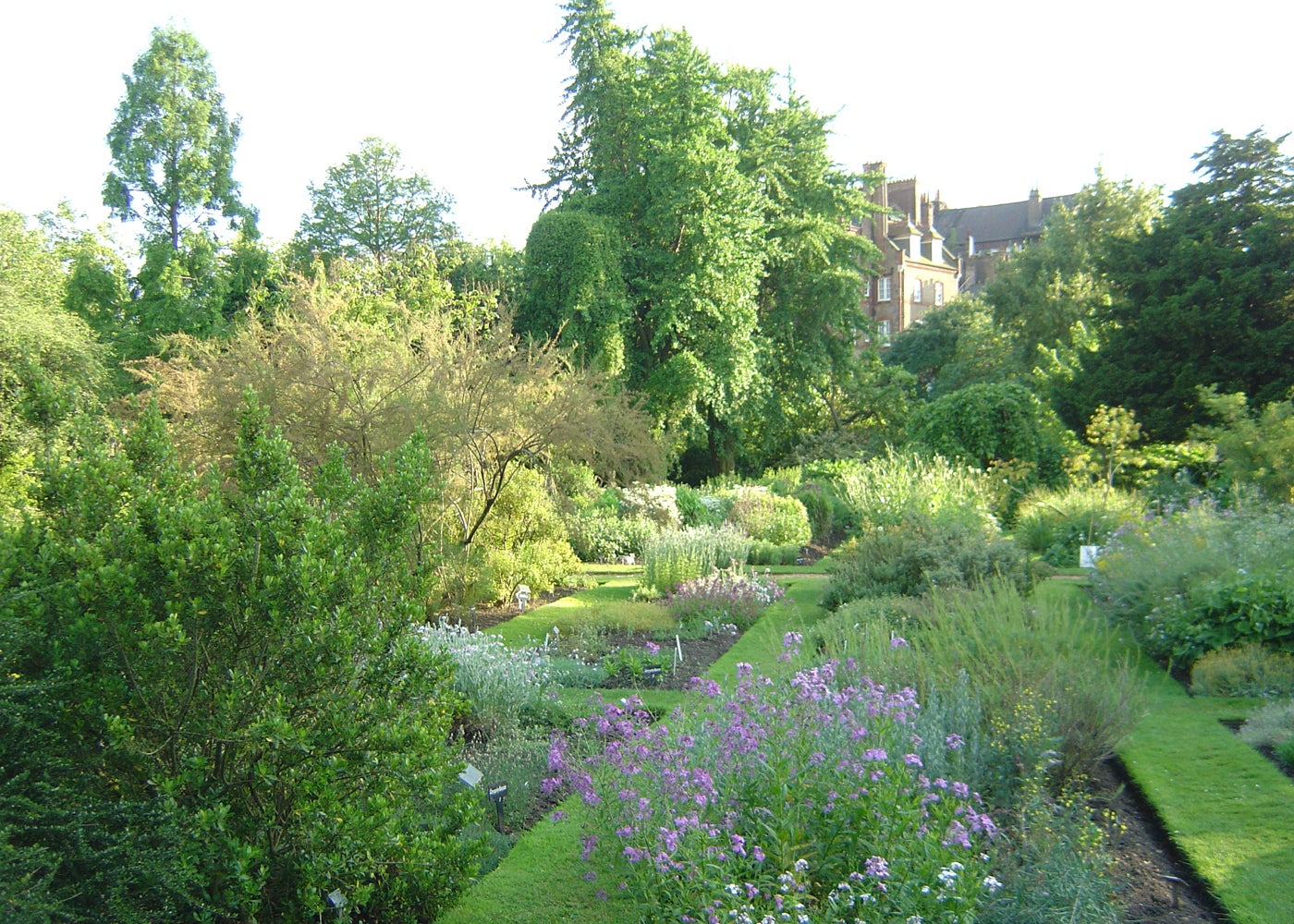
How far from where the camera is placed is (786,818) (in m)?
3.18

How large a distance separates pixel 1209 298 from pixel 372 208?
82.3ft

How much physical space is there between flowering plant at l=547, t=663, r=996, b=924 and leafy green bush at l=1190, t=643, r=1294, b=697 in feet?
11.0

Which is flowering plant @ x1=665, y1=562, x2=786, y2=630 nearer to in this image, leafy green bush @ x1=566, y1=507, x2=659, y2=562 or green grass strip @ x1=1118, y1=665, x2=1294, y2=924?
green grass strip @ x1=1118, y1=665, x2=1294, y2=924

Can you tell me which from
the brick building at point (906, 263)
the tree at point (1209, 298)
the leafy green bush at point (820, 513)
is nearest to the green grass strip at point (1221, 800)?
the leafy green bush at point (820, 513)

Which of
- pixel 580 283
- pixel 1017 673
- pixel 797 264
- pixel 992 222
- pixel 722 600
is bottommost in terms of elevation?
pixel 722 600

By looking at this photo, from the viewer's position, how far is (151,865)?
281 cm

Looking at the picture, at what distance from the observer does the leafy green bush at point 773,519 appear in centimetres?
1531

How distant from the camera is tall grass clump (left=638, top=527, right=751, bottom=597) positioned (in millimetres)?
10781

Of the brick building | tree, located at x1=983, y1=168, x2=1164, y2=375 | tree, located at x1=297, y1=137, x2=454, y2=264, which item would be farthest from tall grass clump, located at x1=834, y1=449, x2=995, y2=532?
the brick building

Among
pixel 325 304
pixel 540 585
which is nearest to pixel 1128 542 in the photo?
pixel 540 585

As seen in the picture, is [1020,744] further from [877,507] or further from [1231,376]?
[1231,376]

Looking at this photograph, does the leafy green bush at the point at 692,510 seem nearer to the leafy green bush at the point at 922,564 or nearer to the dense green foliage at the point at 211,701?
the leafy green bush at the point at 922,564

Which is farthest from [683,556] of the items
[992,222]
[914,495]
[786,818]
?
[992,222]

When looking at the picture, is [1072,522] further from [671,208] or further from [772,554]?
[671,208]
